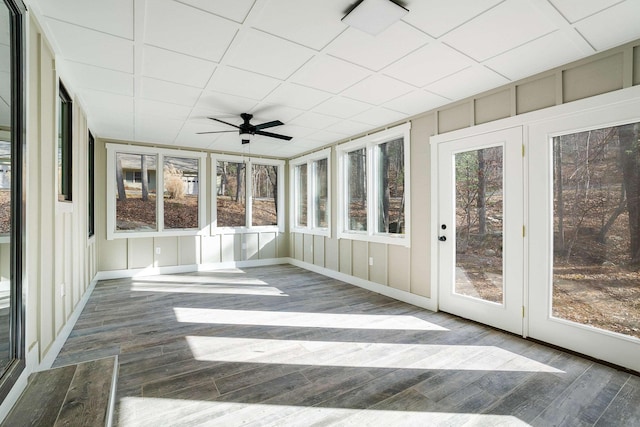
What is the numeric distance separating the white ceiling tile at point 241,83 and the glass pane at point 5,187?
4.85 feet

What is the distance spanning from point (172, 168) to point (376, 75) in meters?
4.81

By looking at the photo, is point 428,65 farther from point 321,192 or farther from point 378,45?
point 321,192

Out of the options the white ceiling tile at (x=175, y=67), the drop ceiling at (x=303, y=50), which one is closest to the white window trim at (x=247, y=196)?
the drop ceiling at (x=303, y=50)

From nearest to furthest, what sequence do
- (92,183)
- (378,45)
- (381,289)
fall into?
(378,45) < (381,289) < (92,183)

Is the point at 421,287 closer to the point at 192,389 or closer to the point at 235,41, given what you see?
the point at 192,389

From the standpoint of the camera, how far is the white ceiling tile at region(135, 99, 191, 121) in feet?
12.2

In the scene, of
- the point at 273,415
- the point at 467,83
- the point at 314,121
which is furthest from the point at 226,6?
the point at 273,415

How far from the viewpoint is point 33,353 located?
6.59 ft

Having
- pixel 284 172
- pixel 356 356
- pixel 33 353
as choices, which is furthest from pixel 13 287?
pixel 284 172

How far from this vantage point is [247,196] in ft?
22.7

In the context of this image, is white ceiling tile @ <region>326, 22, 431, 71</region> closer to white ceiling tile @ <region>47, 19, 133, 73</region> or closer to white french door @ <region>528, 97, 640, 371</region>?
white french door @ <region>528, 97, 640, 371</region>

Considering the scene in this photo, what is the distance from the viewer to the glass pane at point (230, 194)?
6648mm

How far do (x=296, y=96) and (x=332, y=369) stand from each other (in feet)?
9.26

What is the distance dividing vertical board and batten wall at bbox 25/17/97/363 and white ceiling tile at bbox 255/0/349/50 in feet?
5.01
